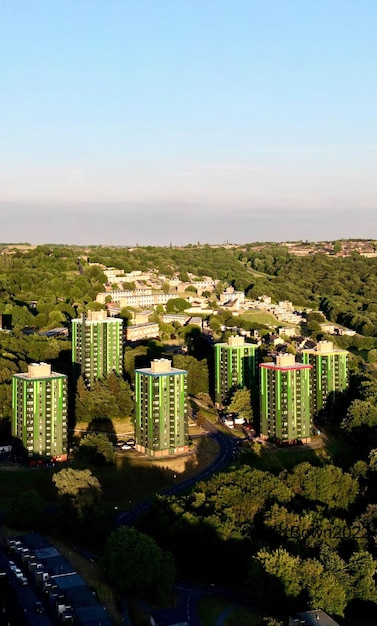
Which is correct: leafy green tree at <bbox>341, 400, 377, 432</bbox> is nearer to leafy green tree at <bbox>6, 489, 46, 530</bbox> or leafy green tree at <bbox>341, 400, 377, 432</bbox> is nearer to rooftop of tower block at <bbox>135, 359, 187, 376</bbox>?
rooftop of tower block at <bbox>135, 359, 187, 376</bbox>

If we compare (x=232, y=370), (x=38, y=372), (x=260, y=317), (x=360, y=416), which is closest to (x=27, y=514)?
(x=38, y=372)

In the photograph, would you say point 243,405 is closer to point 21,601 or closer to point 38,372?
point 38,372

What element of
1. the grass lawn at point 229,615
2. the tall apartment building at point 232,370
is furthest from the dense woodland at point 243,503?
the tall apartment building at point 232,370

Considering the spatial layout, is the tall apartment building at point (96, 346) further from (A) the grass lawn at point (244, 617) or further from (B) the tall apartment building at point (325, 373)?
(A) the grass lawn at point (244, 617)

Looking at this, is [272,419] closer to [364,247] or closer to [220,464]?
[220,464]

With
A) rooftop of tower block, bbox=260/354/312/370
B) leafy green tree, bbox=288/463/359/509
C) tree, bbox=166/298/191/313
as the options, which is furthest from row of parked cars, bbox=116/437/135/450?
tree, bbox=166/298/191/313

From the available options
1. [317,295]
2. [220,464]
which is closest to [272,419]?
[220,464]
